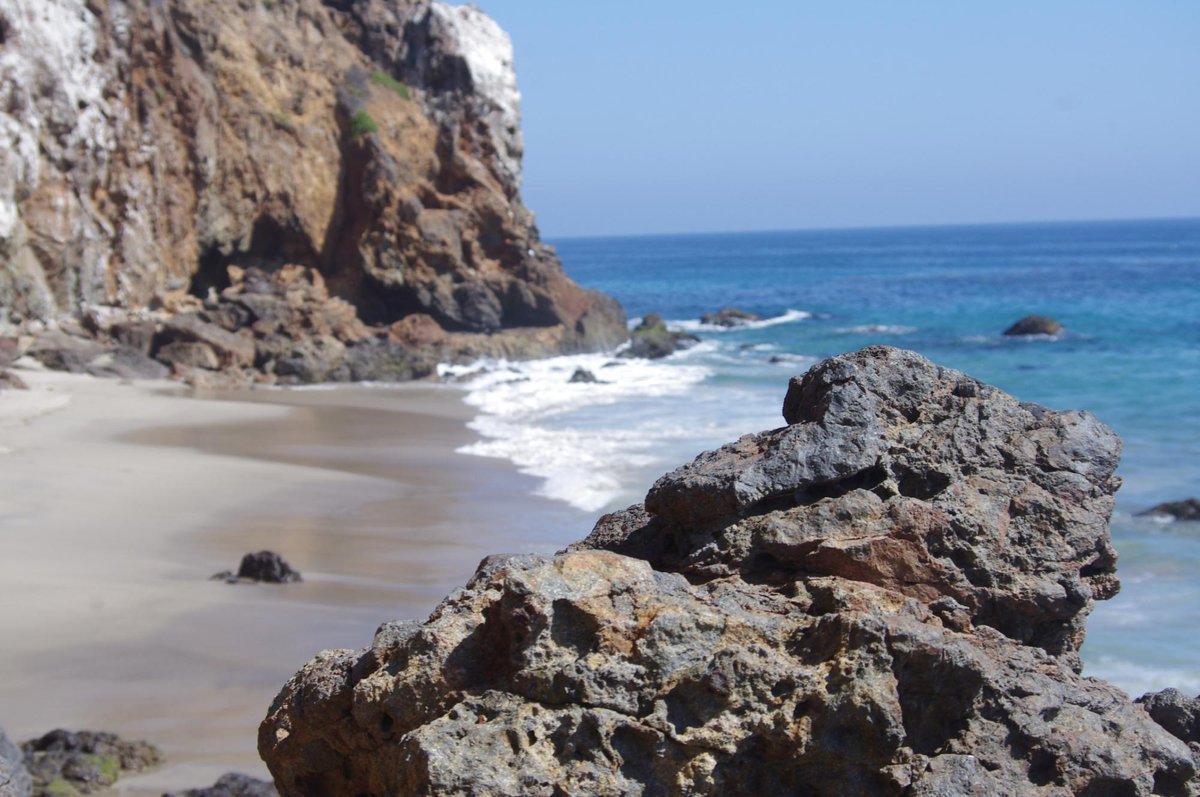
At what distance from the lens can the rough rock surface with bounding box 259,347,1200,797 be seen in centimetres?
276

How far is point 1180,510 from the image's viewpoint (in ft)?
40.5

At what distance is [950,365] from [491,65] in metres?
14.3

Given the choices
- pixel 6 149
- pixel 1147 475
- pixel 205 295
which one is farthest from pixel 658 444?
pixel 205 295

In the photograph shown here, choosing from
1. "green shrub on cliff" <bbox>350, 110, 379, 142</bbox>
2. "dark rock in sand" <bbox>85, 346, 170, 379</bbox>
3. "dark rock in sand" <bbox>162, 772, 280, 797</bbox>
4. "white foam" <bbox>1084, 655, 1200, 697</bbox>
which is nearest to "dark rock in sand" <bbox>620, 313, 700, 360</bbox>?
"green shrub on cliff" <bbox>350, 110, 379, 142</bbox>

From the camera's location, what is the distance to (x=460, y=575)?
10.3 meters

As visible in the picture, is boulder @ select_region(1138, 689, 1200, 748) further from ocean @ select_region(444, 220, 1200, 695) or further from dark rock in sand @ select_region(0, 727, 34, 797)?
ocean @ select_region(444, 220, 1200, 695)

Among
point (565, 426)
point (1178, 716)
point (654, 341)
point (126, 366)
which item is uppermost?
point (1178, 716)

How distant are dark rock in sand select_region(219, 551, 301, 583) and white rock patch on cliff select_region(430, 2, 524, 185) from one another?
24884mm

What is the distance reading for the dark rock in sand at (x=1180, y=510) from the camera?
40.2ft

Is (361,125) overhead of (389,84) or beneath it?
beneath

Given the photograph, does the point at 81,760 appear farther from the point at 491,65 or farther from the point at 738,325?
the point at 738,325

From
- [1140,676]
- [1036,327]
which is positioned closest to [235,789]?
[1140,676]

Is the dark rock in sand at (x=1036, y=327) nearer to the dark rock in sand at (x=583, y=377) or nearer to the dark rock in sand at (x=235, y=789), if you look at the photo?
the dark rock in sand at (x=583, y=377)

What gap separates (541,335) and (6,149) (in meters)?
12.6
